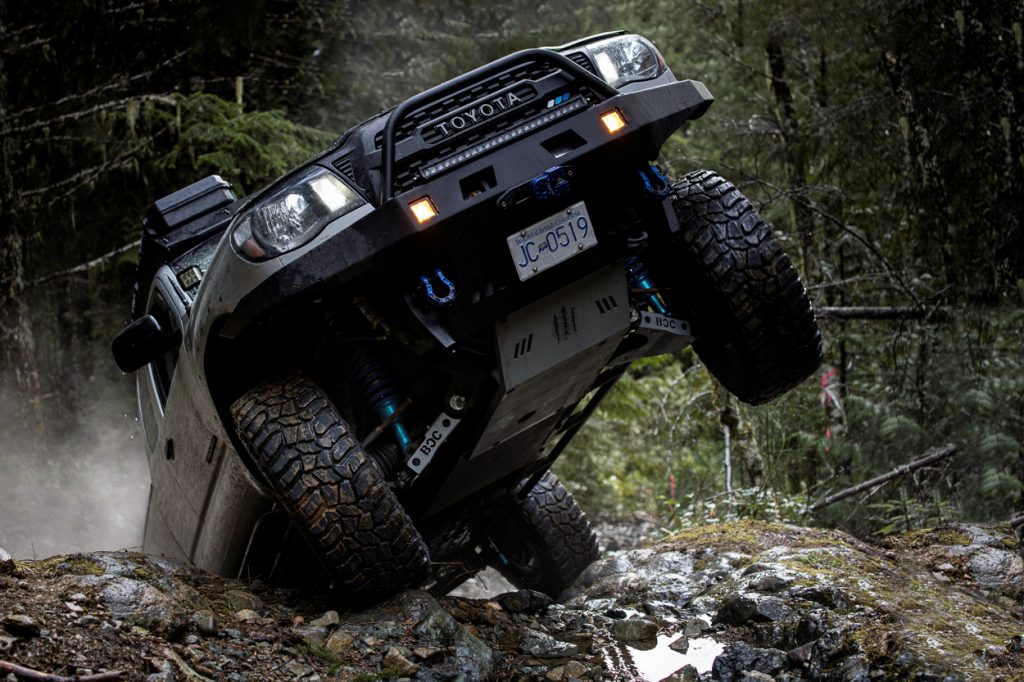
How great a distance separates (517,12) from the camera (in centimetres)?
1284

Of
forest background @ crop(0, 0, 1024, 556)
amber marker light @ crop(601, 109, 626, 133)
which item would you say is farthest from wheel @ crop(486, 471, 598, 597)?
amber marker light @ crop(601, 109, 626, 133)

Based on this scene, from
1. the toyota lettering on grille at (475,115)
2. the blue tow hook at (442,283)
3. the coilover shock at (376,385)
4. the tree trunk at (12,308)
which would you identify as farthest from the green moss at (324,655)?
the tree trunk at (12,308)

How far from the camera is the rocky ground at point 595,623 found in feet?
11.3

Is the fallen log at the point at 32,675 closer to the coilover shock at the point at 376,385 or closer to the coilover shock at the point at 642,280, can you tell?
the coilover shock at the point at 376,385

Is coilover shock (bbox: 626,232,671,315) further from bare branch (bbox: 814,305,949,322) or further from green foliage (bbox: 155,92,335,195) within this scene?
green foliage (bbox: 155,92,335,195)

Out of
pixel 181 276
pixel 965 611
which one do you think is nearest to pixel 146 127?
pixel 181 276

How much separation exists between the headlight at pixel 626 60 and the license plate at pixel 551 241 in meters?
0.61

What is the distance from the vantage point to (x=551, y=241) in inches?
153

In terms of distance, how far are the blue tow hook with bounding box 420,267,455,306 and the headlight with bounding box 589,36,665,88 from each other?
3.50 ft

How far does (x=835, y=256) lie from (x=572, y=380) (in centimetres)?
655

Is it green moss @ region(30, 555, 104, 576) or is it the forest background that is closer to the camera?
green moss @ region(30, 555, 104, 576)

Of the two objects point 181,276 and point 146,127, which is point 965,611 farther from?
point 146,127

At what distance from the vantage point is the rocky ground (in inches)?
135

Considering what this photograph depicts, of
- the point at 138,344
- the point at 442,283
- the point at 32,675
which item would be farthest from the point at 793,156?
the point at 32,675
